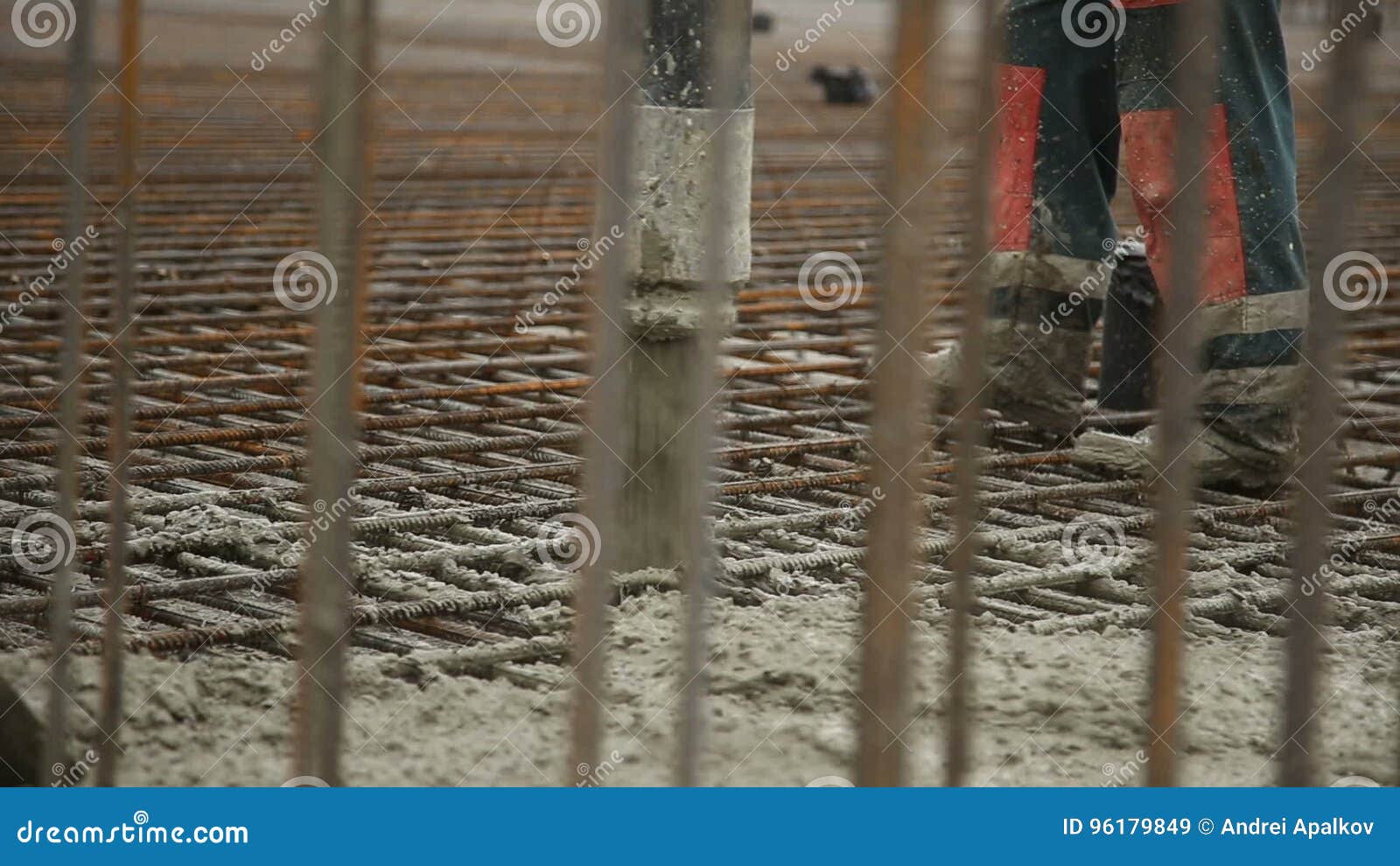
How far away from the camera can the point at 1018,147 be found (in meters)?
3.65

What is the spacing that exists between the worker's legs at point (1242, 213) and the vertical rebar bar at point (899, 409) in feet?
6.56

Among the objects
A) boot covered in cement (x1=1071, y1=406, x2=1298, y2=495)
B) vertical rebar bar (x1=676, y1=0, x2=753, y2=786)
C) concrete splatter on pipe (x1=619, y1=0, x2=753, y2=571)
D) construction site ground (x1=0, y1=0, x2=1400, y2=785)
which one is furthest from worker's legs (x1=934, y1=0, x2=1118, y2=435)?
vertical rebar bar (x1=676, y1=0, x2=753, y2=786)

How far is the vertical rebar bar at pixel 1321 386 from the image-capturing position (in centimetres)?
134

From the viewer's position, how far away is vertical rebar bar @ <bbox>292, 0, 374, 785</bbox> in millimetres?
1386

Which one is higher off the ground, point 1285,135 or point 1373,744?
point 1285,135

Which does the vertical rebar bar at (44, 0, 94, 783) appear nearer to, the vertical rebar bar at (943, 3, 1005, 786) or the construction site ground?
the construction site ground

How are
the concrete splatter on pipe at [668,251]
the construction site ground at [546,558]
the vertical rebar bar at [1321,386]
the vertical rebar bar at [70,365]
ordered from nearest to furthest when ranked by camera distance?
1. the vertical rebar bar at [1321,386]
2. the vertical rebar bar at [70,365]
3. the construction site ground at [546,558]
4. the concrete splatter on pipe at [668,251]

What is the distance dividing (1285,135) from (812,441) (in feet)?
3.44

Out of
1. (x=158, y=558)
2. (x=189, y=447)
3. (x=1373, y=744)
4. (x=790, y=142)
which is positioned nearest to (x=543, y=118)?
(x=790, y=142)

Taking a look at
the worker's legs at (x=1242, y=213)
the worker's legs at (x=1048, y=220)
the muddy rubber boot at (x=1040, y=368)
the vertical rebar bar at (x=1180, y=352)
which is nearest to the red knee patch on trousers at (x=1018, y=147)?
the worker's legs at (x=1048, y=220)

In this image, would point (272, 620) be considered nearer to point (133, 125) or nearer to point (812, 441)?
point (133, 125)

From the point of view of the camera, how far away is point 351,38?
4.59 ft

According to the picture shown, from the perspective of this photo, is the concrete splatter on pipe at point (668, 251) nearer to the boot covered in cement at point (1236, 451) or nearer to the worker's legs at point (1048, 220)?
the boot covered in cement at point (1236, 451)
